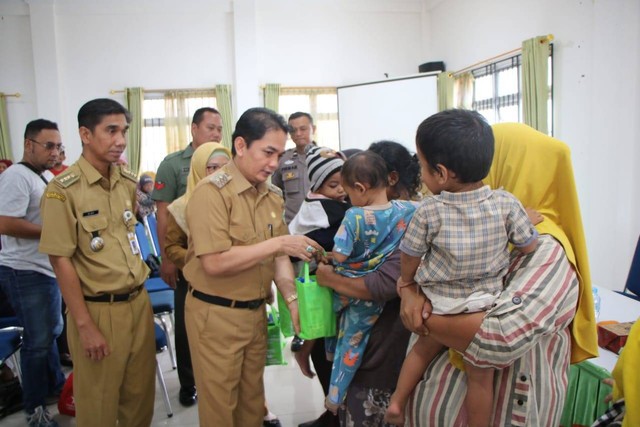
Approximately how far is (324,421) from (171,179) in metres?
1.68

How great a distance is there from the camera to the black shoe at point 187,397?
8.91ft

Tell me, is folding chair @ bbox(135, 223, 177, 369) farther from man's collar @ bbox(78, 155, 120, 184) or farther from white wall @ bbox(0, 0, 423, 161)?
white wall @ bbox(0, 0, 423, 161)

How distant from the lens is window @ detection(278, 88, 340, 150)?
7496 millimetres

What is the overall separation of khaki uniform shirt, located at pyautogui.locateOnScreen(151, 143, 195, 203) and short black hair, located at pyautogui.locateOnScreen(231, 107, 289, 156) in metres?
1.30

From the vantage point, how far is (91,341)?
5.70ft

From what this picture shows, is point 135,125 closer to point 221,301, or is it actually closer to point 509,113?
point 509,113

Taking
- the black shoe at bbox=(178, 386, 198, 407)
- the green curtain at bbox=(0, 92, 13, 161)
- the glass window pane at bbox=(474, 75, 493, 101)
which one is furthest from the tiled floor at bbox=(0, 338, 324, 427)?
the green curtain at bbox=(0, 92, 13, 161)

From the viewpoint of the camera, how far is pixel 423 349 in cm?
127

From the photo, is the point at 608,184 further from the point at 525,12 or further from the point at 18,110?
the point at 18,110

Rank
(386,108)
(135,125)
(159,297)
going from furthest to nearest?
(135,125)
(386,108)
(159,297)

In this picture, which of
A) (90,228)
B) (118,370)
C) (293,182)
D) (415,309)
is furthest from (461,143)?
(293,182)

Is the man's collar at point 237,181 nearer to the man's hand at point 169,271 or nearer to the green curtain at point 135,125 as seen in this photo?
the man's hand at point 169,271

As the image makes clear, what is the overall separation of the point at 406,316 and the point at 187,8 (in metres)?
7.38

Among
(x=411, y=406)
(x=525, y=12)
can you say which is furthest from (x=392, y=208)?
(x=525, y=12)
